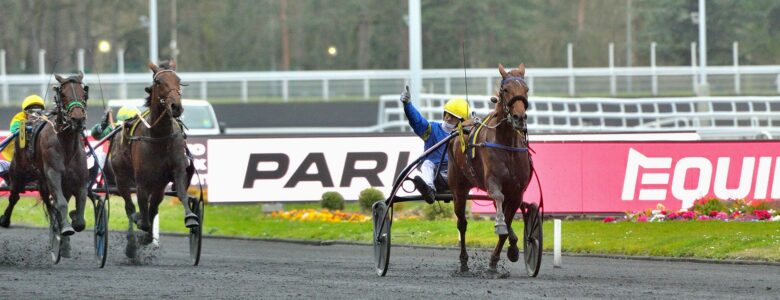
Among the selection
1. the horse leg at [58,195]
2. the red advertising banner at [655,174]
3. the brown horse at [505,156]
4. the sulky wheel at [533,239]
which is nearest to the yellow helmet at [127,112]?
the horse leg at [58,195]

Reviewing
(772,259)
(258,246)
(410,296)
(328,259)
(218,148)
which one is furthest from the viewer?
(218,148)

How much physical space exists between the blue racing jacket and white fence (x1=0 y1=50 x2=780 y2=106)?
2724 centimetres

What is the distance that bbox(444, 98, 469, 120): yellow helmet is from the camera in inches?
595

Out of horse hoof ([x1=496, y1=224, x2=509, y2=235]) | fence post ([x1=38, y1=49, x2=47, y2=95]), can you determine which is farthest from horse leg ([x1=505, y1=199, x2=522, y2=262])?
fence post ([x1=38, y1=49, x2=47, y2=95])

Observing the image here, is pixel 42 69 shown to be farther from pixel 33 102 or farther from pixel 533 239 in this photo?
pixel 533 239

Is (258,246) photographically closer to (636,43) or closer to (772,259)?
(772,259)

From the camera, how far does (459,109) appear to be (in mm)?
15148

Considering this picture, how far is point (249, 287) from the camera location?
12469 millimetres

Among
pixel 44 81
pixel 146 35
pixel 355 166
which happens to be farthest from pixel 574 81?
pixel 355 166

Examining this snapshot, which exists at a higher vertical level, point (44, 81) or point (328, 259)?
point (44, 81)

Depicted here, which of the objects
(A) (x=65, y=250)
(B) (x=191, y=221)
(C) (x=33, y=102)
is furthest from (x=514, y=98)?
(C) (x=33, y=102)

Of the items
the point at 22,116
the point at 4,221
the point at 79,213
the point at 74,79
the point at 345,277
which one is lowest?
the point at 345,277

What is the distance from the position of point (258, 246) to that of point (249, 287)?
23.3 ft

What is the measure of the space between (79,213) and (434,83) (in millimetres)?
29519
